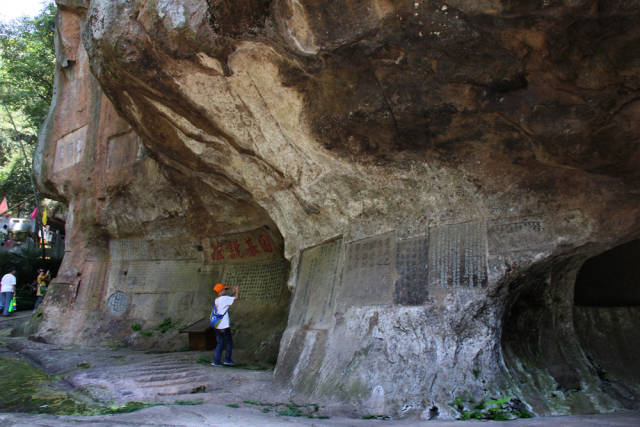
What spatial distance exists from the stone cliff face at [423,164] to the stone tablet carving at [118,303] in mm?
3906

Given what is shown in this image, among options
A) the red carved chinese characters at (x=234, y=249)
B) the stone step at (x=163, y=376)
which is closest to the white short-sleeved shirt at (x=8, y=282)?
the red carved chinese characters at (x=234, y=249)

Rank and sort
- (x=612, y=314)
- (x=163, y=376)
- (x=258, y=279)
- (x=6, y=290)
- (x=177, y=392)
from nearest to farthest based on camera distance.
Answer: (x=177, y=392) → (x=612, y=314) → (x=163, y=376) → (x=258, y=279) → (x=6, y=290)

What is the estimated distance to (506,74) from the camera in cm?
359

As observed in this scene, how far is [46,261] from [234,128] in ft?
40.4

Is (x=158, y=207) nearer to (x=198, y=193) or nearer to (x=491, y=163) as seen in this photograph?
(x=198, y=193)

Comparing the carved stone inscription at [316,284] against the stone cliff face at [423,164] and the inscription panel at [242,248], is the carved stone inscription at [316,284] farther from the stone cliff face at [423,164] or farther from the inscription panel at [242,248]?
the inscription panel at [242,248]

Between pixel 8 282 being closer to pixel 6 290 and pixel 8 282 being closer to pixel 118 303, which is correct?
pixel 6 290

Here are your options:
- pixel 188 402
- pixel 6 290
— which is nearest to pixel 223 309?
pixel 188 402

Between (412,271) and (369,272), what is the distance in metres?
0.48

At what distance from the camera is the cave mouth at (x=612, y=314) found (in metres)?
4.33

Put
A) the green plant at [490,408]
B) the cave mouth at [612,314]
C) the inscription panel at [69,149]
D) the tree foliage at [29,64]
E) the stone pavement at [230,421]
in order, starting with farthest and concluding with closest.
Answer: the tree foliage at [29,64] → the inscription panel at [69,149] → the cave mouth at [612,314] → the green plant at [490,408] → the stone pavement at [230,421]

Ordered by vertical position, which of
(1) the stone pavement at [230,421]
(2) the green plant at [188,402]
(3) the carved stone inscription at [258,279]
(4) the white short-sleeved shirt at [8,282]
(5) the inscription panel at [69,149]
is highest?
(5) the inscription panel at [69,149]

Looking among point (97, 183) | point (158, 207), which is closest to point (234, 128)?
point (158, 207)

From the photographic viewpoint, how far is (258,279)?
307 inches
